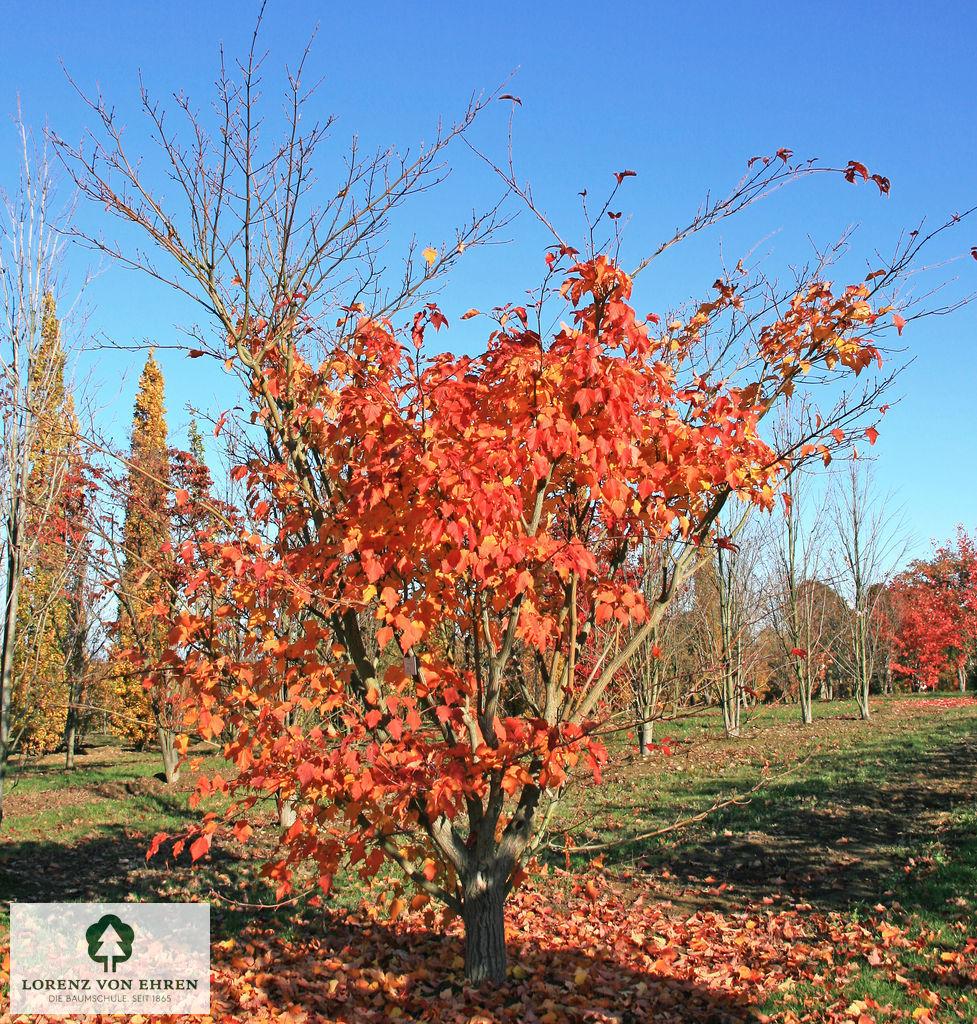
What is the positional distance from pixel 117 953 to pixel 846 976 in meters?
4.24

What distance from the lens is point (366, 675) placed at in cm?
343

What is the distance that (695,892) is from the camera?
233 inches

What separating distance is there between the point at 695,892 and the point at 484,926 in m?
3.14

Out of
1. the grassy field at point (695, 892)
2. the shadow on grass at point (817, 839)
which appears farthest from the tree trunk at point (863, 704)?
the shadow on grass at point (817, 839)

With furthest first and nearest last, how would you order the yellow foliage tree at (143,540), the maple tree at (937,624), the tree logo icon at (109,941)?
1. the maple tree at (937,624)
2. the yellow foliage tree at (143,540)
3. the tree logo icon at (109,941)

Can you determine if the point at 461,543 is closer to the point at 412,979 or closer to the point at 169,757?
the point at 412,979

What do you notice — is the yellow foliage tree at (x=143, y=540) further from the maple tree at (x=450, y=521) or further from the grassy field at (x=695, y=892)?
the maple tree at (x=450, y=521)

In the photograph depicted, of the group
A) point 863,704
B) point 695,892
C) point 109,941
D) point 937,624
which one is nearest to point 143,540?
point 109,941

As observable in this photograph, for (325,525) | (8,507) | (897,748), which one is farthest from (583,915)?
(897,748)

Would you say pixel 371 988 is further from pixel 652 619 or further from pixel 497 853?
pixel 652 619

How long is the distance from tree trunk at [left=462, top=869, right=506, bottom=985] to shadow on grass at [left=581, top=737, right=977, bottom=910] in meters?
1.35

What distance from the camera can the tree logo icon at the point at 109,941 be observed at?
4.46 m

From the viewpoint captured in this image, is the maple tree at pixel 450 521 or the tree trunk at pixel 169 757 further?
the tree trunk at pixel 169 757

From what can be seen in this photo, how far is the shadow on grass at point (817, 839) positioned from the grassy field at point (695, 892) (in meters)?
0.03
